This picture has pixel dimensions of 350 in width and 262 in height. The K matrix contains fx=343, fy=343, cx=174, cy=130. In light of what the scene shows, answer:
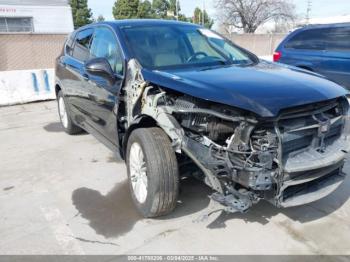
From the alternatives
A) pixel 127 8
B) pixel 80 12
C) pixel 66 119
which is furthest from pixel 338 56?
pixel 80 12

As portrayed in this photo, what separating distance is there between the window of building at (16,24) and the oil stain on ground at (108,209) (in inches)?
1110

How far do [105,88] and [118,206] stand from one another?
1.30 m

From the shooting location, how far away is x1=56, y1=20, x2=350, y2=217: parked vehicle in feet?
8.48

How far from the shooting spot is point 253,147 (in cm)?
258

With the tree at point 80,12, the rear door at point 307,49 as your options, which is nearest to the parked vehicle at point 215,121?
the rear door at point 307,49

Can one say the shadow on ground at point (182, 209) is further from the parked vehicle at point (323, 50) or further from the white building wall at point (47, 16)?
the white building wall at point (47, 16)

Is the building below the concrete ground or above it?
above

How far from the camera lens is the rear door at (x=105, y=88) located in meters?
3.68

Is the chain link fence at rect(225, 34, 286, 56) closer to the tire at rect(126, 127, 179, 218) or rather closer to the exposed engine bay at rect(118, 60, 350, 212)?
the exposed engine bay at rect(118, 60, 350, 212)

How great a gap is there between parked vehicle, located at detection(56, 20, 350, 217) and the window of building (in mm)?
27874

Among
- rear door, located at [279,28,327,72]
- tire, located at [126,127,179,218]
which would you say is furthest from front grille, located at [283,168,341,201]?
rear door, located at [279,28,327,72]

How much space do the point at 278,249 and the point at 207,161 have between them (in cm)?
98

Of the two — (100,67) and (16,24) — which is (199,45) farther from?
(16,24)

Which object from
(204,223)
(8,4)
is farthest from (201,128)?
(8,4)
